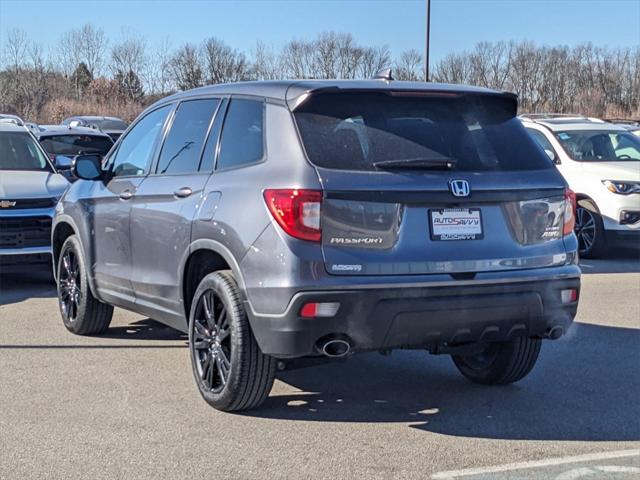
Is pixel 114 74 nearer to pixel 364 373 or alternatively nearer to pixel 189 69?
pixel 189 69

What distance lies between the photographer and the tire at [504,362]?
595 cm

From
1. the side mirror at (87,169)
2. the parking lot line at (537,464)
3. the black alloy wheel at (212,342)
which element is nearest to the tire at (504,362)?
the parking lot line at (537,464)

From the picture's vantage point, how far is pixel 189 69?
5459cm

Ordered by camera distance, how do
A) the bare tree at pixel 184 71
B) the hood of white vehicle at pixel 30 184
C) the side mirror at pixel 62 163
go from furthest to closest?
the bare tree at pixel 184 71 → the side mirror at pixel 62 163 → the hood of white vehicle at pixel 30 184

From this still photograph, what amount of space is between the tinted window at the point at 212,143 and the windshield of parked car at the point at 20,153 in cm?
593

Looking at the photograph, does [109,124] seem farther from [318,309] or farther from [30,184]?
[318,309]

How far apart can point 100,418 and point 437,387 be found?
84.7 inches

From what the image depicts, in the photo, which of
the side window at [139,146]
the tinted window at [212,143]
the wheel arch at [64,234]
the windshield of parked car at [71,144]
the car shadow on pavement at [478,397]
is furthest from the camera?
Result: the windshield of parked car at [71,144]

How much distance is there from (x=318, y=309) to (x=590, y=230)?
8746mm

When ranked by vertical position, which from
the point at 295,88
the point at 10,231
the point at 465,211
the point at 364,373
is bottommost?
the point at 364,373

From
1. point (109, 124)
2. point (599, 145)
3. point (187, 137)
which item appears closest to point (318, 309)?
point (187, 137)

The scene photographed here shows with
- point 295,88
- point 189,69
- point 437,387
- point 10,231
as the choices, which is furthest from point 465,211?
point 189,69

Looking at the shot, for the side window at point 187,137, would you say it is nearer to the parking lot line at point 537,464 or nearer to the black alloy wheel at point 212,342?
the black alloy wheel at point 212,342

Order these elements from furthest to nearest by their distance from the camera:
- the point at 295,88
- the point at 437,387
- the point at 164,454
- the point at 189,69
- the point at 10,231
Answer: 1. the point at 189,69
2. the point at 10,231
3. the point at 437,387
4. the point at 295,88
5. the point at 164,454
